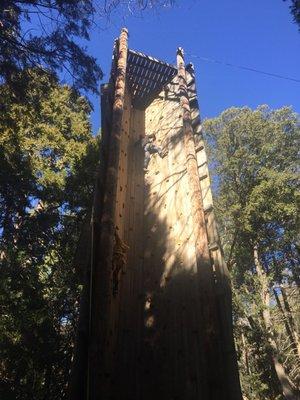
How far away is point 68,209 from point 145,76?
4532 mm

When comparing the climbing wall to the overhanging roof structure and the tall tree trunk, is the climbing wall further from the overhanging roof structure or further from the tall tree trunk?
the tall tree trunk

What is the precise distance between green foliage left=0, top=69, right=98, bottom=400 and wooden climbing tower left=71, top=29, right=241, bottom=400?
1828 mm

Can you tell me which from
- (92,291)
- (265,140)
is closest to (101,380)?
(92,291)

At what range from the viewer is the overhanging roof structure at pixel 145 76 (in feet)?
35.9

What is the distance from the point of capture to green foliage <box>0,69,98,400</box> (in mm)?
6965

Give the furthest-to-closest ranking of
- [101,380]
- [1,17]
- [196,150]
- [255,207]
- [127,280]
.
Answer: [255,207], [196,150], [1,17], [127,280], [101,380]

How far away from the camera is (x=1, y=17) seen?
7277mm

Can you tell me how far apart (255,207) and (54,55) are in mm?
8924

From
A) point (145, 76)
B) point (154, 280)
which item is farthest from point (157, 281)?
point (145, 76)

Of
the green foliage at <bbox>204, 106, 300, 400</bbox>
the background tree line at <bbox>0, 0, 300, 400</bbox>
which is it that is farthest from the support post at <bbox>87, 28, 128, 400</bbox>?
the green foliage at <bbox>204, 106, 300, 400</bbox>

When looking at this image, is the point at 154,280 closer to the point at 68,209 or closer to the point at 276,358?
the point at 68,209

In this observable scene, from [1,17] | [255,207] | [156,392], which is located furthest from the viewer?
[255,207]

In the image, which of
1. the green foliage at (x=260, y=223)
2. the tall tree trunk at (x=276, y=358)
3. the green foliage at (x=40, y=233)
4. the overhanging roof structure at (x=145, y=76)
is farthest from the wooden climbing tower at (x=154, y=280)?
the tall tree trunk at (x=276, y=358)

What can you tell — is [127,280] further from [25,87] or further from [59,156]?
[59,156]
